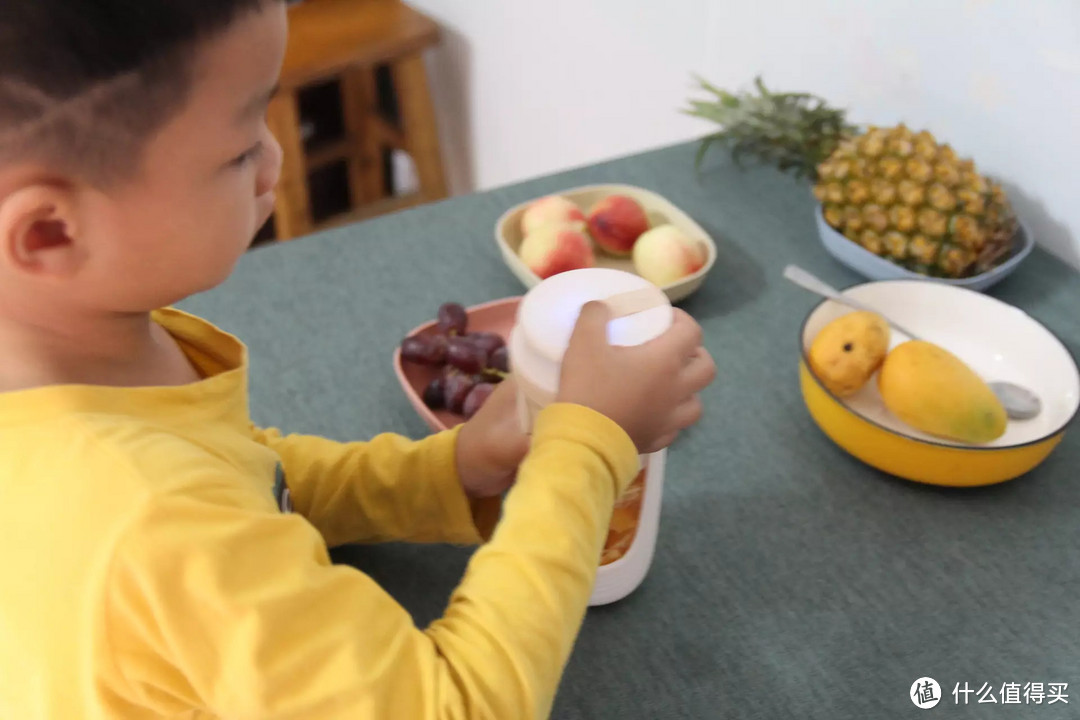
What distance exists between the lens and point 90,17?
0.37 metres

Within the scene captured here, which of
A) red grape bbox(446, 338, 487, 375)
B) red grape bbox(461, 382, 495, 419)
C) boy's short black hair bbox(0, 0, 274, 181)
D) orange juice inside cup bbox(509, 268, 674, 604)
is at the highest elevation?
boy's short black hair bbox(0, 0, 274, 181)

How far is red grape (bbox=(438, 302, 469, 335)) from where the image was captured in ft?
2.86

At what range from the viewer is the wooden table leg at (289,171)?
190cm

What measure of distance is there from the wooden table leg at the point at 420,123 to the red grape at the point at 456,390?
1.47 m

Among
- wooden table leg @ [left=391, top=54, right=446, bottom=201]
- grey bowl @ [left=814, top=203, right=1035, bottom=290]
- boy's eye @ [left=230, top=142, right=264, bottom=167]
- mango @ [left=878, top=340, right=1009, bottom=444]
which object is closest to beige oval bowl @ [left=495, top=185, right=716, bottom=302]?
grey bowl @ [left=814, top=203, right=1035, bottom=290]

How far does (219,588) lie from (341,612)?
0.21 feet

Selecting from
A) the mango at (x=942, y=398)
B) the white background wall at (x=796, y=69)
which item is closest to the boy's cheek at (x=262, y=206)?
the mango at (x=942, y=398)

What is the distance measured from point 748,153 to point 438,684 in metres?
0.93

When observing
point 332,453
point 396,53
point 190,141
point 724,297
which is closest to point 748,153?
point 724,297

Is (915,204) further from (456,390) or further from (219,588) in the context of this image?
(219,588)

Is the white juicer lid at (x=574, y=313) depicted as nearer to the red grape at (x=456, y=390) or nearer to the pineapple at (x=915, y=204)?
the red grape at (x=456, y=390)

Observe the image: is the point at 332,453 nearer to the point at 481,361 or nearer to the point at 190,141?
the point at 481,361

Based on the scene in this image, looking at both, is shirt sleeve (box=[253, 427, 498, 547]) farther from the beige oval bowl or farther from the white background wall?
the white background wall

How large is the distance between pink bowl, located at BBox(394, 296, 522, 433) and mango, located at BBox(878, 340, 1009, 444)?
1.22 feet
